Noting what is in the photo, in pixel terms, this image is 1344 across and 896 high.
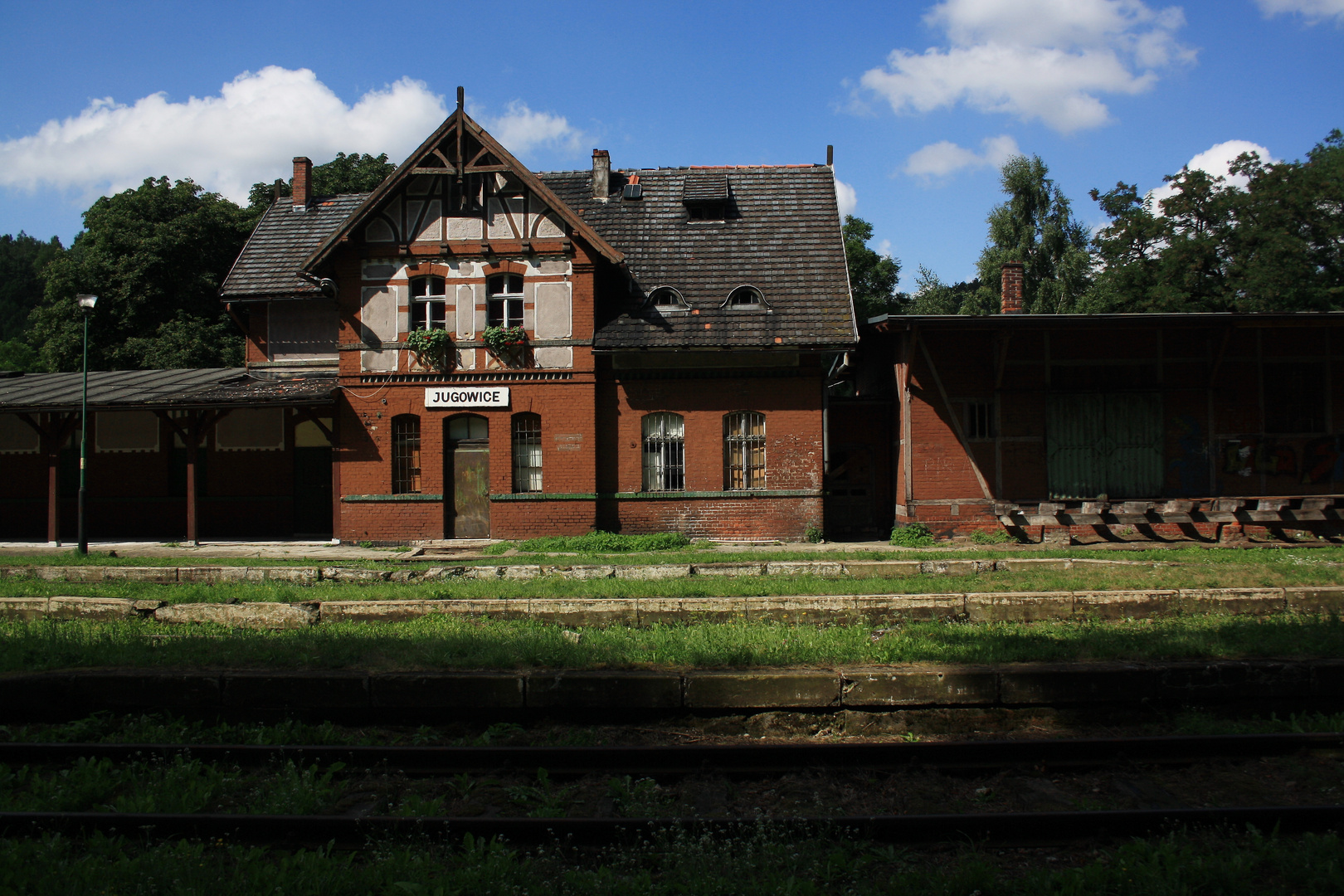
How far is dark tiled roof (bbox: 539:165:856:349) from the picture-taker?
17.2 metres

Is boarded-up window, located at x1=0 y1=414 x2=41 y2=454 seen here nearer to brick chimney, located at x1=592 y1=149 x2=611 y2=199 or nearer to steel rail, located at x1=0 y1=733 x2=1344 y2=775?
brick chimney, located at x1=592 y1=149 x2=611 y2=199

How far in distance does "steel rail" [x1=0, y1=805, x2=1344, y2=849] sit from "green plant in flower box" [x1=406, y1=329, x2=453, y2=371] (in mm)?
13480

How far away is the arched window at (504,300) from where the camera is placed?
57.7 feet

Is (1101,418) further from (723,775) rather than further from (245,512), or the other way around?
(245,512)

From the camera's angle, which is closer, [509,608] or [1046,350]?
[509,608]

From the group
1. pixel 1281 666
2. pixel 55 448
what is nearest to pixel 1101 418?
pixel 1281 666

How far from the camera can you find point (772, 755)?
5.48 m

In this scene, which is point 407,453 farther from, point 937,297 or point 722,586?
point 937,297

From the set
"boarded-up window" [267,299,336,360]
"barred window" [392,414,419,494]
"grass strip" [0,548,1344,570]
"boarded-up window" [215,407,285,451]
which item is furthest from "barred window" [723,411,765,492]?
"boarded-up window" [267,299,336,360]

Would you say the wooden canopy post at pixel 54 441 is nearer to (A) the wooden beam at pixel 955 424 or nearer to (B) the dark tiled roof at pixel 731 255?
(B) the dark tiled roof at pixel 731 255

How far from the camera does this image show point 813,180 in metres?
20.2

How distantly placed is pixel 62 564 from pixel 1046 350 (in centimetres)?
1900

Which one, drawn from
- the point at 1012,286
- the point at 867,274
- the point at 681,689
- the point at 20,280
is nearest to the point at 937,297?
the point at 867,274

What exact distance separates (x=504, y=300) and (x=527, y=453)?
3.46m
